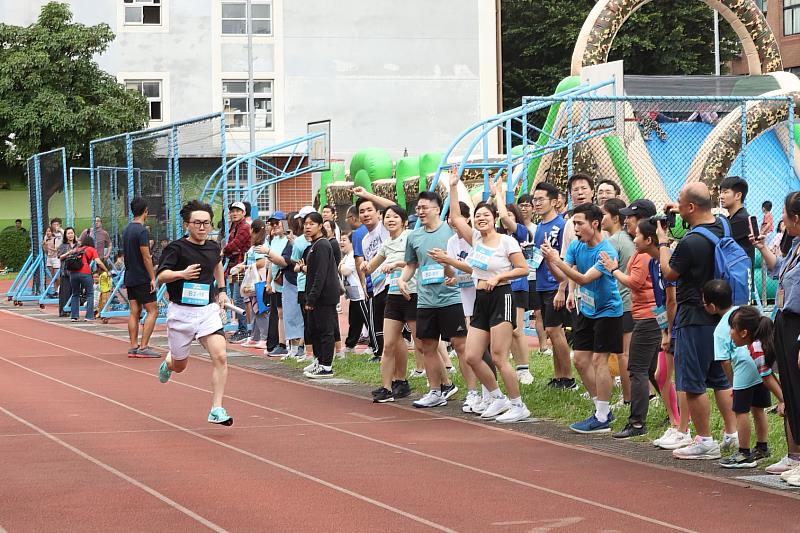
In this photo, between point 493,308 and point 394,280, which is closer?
point 493,308

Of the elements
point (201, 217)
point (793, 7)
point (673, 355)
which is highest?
point (793, 7)

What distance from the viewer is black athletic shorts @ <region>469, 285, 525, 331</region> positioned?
1102 cm

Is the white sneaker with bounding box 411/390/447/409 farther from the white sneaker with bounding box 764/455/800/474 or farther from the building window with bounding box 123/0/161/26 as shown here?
the building window with bounding box 123/0/161/26

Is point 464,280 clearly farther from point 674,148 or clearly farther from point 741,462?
point 674,148

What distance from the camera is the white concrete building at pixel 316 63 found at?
148 ft

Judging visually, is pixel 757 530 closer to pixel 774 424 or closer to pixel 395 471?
pixel 395 471

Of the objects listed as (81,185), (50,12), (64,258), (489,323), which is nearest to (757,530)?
(489,323)

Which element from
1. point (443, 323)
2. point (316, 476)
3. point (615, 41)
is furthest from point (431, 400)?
point (615, 41)

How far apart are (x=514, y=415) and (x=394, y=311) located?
1.80 m

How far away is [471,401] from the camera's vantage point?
11.8 m

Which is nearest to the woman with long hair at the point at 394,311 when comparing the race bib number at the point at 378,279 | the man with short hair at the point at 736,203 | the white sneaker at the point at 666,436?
the race bib number at the point at 378,279

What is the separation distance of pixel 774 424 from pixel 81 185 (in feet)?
76.1

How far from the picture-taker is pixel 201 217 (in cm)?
1119

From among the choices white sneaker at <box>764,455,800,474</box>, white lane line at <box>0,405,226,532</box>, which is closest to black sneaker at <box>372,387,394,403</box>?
white lane line at <box>0,405,226,532</box>
